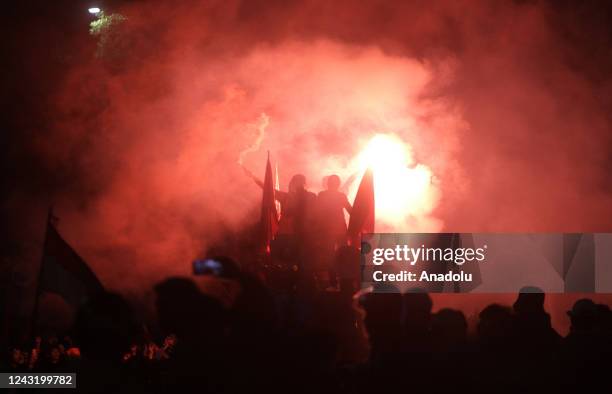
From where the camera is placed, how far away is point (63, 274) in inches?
213

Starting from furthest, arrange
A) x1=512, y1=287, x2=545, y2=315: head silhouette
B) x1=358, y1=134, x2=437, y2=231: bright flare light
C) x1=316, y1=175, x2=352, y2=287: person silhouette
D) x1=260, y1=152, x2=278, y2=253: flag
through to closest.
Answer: x1=358, y1=134, x2=437, y2=231: bright flare light
x1=260, y1=152, x2=278, y2=253: flag
x1=316, y1=175, x2=352, y2=287: person silhouette
x1=512, y1=287, x2=545, y2=315: head silhouette

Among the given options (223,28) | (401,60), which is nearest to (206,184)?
(223,28)

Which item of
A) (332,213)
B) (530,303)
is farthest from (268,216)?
(530,303)

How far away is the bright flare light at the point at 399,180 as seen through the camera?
9172 mm

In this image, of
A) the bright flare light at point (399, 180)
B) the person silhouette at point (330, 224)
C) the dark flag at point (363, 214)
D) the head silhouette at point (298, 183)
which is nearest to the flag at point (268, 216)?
the head silhouette at point (298, 183)

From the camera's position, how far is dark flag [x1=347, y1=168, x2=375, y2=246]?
6.32 metres

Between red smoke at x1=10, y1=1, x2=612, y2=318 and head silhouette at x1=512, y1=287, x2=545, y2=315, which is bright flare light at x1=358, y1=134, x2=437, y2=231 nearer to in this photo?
red smoke at x1=10, y1=1, x2=612, y2=318

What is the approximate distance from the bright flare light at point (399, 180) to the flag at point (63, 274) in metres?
4.65

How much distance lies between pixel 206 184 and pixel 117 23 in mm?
2625

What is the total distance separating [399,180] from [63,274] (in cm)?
520

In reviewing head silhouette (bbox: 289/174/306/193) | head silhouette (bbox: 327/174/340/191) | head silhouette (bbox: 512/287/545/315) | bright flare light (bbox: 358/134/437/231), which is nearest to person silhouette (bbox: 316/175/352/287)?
head silhouette (bbox: 327/174/340/191)

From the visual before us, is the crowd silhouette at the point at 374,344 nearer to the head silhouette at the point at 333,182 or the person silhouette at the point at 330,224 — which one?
the person silhouette at the point at 330,224

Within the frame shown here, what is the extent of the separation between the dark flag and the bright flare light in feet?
8.88

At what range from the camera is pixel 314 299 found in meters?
4.16
